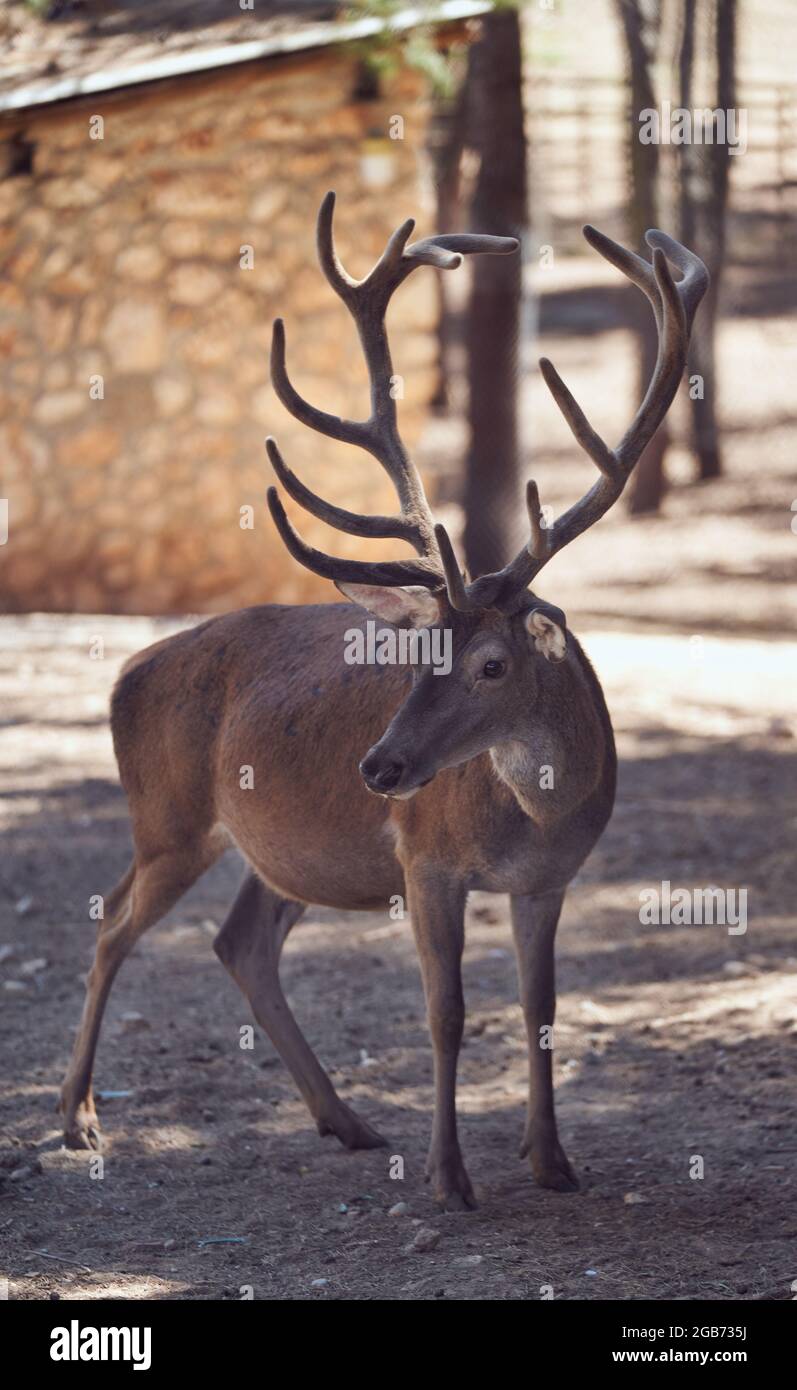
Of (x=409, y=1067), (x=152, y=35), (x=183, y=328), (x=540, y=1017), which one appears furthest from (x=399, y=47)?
(x=540, y=1017)

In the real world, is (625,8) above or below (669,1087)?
above

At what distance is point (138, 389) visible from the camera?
11.7m

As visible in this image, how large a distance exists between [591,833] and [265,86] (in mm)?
8150

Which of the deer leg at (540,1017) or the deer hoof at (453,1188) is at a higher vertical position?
the deer leg at (540,1017)

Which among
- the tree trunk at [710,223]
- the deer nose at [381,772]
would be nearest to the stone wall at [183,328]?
the tree trunk at [710,223]

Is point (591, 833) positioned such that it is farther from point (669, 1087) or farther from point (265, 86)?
point (265, 86)

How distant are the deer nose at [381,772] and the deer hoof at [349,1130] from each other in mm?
1296

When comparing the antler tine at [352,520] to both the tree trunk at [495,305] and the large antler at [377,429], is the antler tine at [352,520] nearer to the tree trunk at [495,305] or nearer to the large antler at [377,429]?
the large antler at [377,429]

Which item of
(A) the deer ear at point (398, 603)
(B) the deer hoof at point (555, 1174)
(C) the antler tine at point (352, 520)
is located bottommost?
(B) the deer hoof at point (555, 1174)

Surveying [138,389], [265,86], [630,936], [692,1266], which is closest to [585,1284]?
[692,1266]

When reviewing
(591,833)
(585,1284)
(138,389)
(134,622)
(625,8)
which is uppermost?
(625,8)

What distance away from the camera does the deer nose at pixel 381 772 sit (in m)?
4.31

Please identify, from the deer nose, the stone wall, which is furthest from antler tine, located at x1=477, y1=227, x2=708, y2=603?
the stone wall

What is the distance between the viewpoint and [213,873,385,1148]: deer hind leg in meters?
5.20
